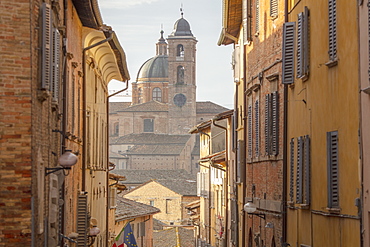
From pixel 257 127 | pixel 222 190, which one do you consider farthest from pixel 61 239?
pixel 222 190

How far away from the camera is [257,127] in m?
22.8

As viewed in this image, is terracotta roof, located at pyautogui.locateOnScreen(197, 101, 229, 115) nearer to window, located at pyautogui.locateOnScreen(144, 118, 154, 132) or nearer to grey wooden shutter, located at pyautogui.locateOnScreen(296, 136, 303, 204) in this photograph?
window, located at pyautogui.locateOnScreen(144, 118, 154, 132)

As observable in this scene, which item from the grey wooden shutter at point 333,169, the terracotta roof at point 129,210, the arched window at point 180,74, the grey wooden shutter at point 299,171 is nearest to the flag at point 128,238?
the terracotta roof at point 129,210

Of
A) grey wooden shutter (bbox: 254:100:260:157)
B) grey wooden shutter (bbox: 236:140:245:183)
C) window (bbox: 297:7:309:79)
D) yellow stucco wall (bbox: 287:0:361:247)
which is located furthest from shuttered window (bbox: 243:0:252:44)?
window (bbox: 297:7:309:79)

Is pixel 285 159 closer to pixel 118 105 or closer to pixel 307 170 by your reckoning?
pixel 307 170

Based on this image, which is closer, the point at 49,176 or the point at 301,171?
the point at 49,176

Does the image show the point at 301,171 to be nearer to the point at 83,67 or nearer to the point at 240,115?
the point at 83,67

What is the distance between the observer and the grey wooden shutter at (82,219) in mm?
21828

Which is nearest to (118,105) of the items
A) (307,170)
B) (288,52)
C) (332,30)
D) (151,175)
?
(151,175)

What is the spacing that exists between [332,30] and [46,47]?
4.47 metres

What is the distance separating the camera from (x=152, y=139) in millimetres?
151375

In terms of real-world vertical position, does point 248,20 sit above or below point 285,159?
above

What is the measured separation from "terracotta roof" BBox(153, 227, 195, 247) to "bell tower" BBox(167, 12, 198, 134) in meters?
75.9

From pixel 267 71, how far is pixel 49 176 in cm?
840
